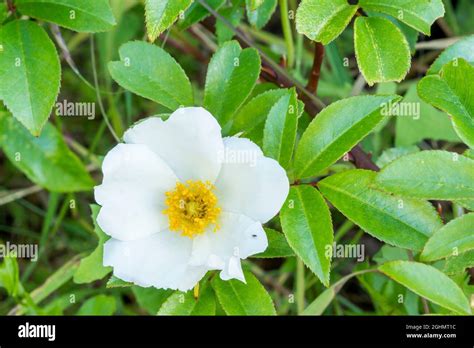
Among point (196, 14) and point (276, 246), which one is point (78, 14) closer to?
point (196, 14)

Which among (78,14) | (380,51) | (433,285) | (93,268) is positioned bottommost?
(433,285)

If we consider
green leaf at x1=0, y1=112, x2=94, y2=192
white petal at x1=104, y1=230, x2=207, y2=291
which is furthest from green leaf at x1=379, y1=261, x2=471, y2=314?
green leaf at x1=0, y1=112, x2=94, y2=192

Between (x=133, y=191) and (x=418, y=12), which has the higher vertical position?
(x=418, y=12)

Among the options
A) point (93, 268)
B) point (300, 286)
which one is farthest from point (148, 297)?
point (300, 286)

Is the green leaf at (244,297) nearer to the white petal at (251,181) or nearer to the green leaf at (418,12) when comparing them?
the white petal at (251,181)

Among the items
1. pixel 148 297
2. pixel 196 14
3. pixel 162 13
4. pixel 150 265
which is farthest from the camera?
pixel 148 297

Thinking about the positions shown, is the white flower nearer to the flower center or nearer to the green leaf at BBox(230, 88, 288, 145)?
the flower center
